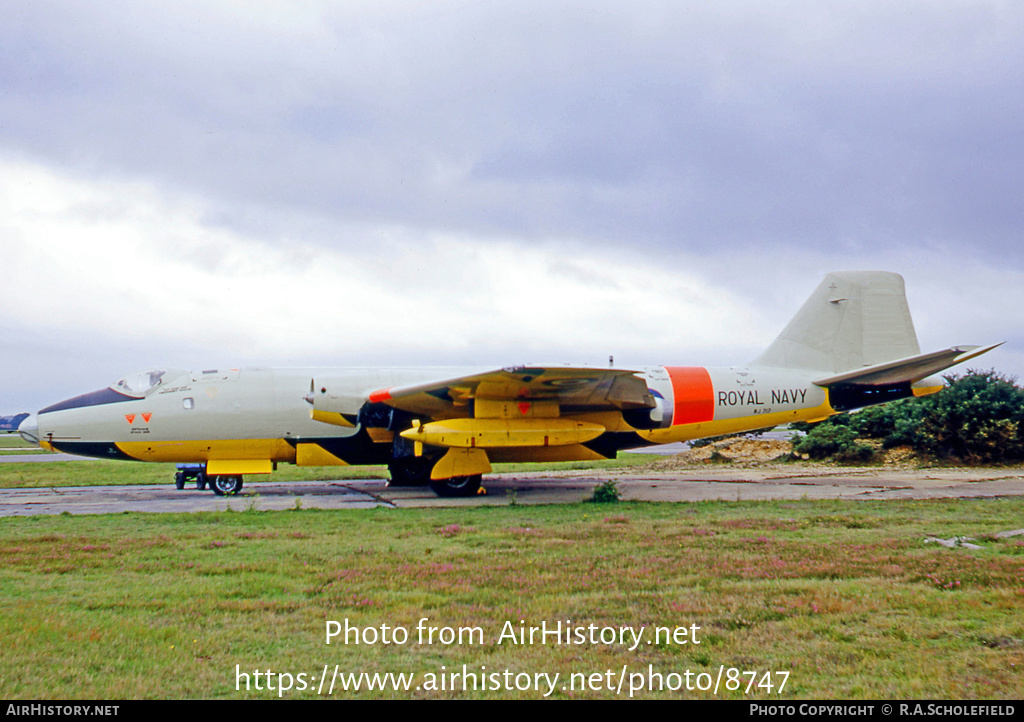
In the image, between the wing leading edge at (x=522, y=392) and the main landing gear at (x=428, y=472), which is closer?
the wing leading edge at (x=522, y=392)

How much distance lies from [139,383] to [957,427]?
79.7ft

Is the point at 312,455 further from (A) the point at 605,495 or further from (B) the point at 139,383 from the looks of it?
(A) the point at 605,495

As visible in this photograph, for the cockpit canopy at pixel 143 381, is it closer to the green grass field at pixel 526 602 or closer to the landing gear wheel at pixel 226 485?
the landing gear wheel at pixel 226 485

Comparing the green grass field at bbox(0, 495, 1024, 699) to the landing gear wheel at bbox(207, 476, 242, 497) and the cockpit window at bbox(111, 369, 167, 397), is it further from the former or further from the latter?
the landing gear wheel at bbox(207, 476, 242, 497)

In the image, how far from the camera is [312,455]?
16.1 m

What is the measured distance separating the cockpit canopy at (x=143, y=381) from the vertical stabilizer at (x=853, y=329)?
15.4 meters

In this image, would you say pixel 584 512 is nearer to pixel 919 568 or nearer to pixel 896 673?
pixel 919 568

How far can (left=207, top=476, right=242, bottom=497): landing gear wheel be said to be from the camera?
53.9 feet

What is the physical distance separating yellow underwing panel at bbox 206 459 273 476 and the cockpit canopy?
87.8 inches

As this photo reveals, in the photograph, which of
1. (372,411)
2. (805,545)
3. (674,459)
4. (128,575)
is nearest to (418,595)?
(128,575)

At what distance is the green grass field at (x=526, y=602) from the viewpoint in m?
4.32

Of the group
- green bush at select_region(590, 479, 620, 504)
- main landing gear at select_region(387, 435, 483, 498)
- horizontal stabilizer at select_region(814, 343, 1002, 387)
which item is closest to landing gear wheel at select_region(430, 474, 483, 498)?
main landing gear at select_region(387, 435, 483, 498)

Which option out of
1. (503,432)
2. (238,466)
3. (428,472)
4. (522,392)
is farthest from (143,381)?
(522,392)

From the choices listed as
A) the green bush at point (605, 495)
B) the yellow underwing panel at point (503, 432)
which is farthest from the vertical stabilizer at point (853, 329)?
the green bush at point (605, 495)
